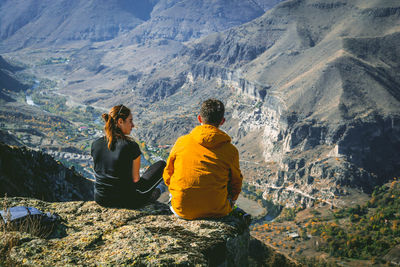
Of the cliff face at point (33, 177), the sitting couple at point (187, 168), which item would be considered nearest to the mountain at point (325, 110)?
the cliff face at point (33, 177)

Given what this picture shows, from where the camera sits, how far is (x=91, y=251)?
16.8 ft

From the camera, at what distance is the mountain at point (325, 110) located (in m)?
97.2

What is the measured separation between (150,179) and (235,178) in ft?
8.14

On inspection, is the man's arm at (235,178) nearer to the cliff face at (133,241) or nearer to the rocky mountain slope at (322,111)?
the cliff face at (133,241)

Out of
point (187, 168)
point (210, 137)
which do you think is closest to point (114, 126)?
point (187, 168)

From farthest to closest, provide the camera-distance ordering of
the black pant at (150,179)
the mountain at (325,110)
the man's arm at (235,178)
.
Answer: the mountain at (325,110), the black pant at (150,179), the man's arm at (235,178)

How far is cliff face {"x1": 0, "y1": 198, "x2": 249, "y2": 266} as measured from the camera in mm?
4746

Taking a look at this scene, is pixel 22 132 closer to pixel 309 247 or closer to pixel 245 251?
pixel 309 247

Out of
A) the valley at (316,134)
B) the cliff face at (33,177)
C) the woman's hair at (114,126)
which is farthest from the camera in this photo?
the valley at (316,134)

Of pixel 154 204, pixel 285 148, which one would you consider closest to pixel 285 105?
pixel 285 148

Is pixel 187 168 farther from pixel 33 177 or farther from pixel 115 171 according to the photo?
pixel 33 177

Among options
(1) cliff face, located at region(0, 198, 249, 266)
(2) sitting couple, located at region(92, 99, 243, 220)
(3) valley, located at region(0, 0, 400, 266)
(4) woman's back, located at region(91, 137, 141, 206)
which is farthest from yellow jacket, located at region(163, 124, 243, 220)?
(3) valley, located at region(0, 0, 400, 266)

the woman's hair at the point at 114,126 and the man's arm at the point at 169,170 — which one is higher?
the woman's hair at the point at 114,126

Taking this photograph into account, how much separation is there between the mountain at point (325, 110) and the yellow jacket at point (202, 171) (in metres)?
91.7
